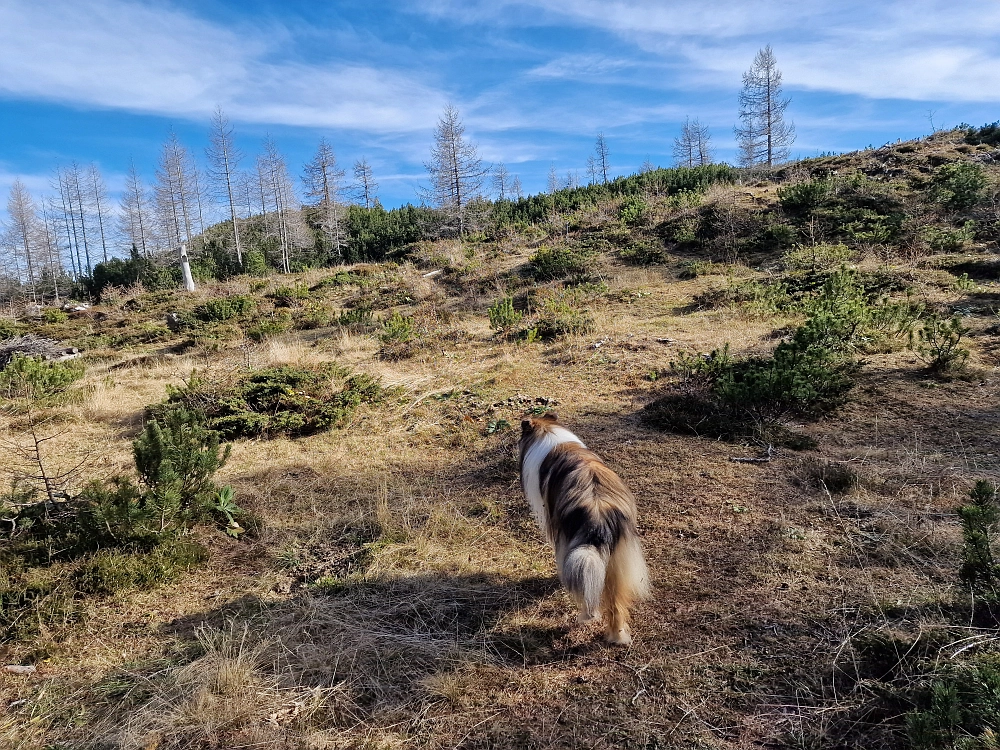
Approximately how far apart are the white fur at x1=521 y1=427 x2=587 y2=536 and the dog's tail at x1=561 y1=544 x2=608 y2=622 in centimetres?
68

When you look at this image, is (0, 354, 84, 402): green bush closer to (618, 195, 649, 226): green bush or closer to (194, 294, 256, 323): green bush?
(194, 294, 256, 323): green bush

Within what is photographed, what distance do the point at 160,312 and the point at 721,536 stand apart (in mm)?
20140

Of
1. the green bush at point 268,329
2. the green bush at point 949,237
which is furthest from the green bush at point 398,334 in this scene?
the green bush at point 949,237

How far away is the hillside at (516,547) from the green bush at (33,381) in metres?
0.07

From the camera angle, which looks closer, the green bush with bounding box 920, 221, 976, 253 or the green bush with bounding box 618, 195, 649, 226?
the green bush with bounding box 920, 221, 976, 253

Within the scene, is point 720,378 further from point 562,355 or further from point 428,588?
point 428,588

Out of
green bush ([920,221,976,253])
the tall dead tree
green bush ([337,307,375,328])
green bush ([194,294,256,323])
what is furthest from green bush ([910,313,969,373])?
the tall dead tree

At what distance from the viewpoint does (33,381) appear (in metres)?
7.41

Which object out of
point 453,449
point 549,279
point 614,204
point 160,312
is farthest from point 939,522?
point 160,312

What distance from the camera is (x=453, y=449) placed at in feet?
17.7

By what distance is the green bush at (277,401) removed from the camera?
6.02 metres

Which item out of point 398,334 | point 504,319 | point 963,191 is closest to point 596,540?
point 504,319

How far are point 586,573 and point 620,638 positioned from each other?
55 cm

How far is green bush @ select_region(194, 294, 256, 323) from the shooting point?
13.8 meters
